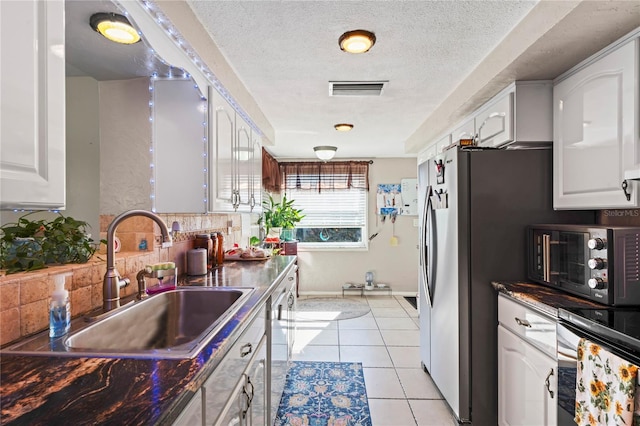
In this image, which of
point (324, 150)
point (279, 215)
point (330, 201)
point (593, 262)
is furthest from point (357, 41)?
point (330, 201)

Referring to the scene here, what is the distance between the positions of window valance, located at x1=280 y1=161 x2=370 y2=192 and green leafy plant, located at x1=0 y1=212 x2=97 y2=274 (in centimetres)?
457

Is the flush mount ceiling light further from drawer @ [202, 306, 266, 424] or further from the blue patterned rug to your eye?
the blue patterned rug

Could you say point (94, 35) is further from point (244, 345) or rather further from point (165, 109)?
point (244, 345)

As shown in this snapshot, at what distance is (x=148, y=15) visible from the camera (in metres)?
1.49

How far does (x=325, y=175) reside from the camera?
19.6ft

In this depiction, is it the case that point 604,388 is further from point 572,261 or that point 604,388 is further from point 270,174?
point 270,174

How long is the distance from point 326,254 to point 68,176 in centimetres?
452

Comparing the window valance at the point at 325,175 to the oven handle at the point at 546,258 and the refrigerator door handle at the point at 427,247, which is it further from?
the oven handle at the point at 546,258

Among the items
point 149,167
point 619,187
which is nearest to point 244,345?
point 149,167

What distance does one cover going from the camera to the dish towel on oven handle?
112cm

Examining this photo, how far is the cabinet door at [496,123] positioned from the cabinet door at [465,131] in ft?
0.30

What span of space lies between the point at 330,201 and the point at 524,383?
444 centimetres

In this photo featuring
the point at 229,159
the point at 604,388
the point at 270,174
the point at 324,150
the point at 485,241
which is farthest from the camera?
the point at 270,174

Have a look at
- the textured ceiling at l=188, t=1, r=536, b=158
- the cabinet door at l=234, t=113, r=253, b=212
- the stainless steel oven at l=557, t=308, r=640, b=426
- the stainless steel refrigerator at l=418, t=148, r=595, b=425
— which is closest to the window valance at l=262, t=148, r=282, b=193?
the textured ceiling at l=188, t=1, r=536, b=158
